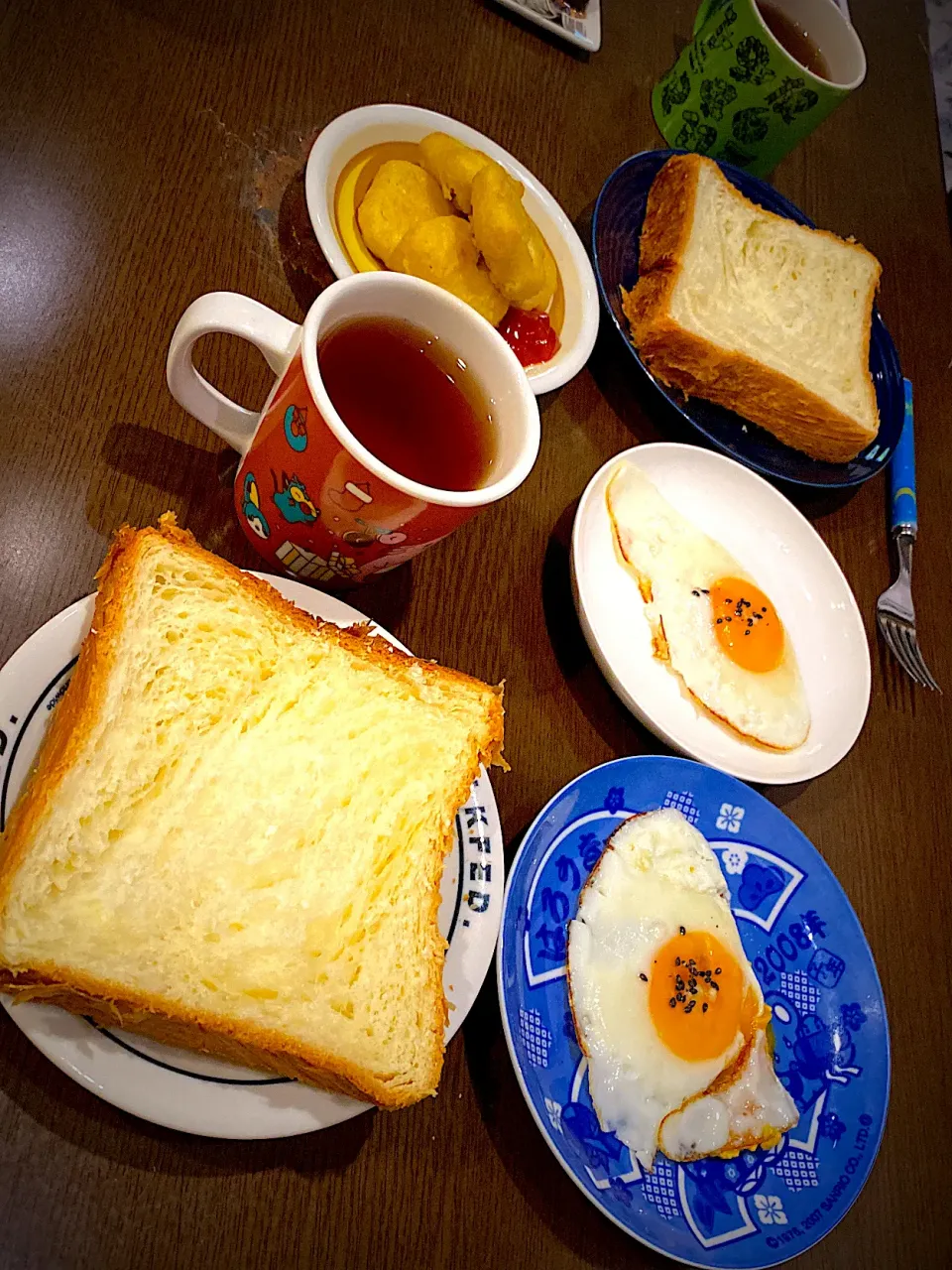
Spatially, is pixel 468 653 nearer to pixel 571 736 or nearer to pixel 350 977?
pixel 571 736

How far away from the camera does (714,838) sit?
1499mm

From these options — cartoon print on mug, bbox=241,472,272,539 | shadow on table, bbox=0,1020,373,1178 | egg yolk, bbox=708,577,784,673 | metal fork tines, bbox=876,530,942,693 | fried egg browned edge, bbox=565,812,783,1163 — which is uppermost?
metal fork tines, bbox=876,530,942,693

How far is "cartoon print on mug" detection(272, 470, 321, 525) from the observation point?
106cm

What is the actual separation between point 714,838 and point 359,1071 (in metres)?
0.78

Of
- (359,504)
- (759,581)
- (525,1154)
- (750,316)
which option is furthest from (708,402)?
→ (525,1154)

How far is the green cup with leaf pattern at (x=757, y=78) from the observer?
5.94 ft

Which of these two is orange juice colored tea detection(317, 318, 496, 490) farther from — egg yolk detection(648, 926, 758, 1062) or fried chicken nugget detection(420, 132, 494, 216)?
egg yolk detection(648, 926, 758, 1062)

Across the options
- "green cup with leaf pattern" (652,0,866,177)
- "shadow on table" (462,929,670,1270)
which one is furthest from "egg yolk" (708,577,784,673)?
"green cup with leaf pattern" (652,0,866,177)

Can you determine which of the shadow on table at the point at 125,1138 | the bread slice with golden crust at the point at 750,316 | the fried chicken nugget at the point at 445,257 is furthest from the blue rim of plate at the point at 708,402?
the shadow on table at the point at 125,1138

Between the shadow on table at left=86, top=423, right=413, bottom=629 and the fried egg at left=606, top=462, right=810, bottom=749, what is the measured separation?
0.58 meters

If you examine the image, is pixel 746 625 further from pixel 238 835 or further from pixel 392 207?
pixel 238 835

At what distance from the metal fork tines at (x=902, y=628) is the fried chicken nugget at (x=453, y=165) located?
1.21 meters

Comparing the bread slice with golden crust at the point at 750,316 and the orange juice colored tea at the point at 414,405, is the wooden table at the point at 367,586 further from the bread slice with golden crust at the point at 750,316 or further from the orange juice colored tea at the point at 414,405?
the orange juice colored tea at the point at 414,405

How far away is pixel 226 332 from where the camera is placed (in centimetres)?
107
